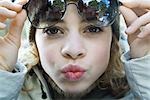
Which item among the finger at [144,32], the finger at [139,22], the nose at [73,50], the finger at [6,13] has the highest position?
the finger at [6,13]

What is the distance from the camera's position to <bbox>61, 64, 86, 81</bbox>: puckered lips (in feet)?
4.07

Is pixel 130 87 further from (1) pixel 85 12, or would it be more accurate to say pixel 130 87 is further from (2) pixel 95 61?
(1) pixel 85 12

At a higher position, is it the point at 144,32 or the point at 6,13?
the point at 6,13

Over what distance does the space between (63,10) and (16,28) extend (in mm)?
142

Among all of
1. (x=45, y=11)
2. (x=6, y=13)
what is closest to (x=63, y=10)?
(x=45, y=11)

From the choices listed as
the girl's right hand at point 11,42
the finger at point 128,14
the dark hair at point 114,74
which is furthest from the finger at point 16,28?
the finger at point 128,14

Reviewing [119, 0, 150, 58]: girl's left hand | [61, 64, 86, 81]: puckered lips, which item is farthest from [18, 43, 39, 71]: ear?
[119, 0, 150, 58]: girl's left hand

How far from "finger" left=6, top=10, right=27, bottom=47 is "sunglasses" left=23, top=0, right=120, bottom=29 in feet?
0.06

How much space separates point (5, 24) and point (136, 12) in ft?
1.17

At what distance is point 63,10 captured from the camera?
4.00ft

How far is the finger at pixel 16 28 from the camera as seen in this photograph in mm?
1239

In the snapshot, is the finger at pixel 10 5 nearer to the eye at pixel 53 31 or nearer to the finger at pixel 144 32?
the eye at pixel 53 31

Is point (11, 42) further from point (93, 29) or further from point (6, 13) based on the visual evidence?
point (93, 29)

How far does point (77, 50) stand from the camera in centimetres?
122
